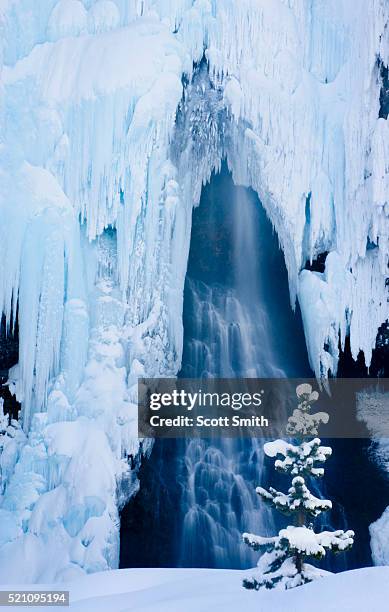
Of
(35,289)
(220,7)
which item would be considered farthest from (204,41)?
(35,289)

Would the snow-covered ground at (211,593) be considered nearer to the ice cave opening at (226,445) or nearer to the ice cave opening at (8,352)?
the ice cave opening at (226,445)

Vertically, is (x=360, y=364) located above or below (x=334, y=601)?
above

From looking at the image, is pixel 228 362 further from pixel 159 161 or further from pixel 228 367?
pixel 159 161

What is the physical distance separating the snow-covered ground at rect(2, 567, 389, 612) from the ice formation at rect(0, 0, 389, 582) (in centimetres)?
118

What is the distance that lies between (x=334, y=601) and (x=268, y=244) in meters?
2.43

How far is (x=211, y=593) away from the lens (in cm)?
445

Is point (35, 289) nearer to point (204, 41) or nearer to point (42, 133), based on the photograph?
point (42, 133)

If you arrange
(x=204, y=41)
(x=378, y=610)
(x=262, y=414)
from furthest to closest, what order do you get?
(x=204, y=41), (x=262, y=414), (x=378, y=610)

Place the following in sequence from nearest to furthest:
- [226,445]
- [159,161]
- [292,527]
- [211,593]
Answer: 1. [292,527]
2. [211,593]
3. [226,445]
4. [159,161]

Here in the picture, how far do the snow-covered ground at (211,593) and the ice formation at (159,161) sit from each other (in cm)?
118

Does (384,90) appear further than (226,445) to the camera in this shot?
Yes

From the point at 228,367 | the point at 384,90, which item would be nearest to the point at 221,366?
the point at 228,367

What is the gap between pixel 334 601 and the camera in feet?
12.3

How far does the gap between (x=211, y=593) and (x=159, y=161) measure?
281 centimetres
